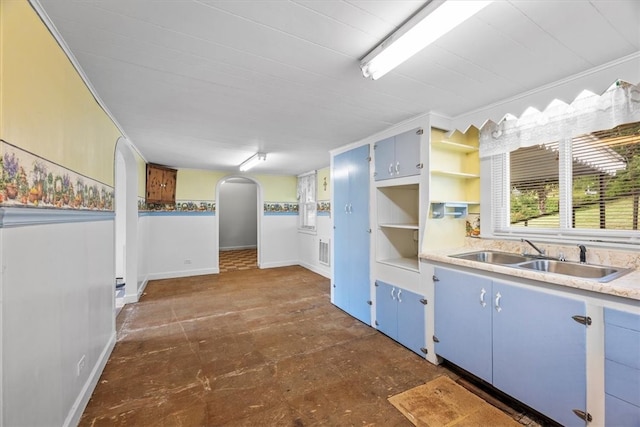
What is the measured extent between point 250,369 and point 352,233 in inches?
74.1

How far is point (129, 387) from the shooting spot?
2010 millimetres

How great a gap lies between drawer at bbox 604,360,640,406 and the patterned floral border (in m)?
2.89

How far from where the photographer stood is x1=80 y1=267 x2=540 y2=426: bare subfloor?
175 centimetres

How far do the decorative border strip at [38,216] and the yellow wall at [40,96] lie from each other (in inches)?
10.7

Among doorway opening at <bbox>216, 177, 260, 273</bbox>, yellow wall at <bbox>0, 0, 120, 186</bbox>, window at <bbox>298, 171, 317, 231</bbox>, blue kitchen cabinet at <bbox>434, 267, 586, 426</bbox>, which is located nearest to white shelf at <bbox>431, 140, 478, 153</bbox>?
blue kitchen cabinet at <bbox>434, 267, 586, 426</bbox>

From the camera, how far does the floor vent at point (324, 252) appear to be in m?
5.41

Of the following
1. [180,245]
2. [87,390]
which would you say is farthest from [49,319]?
[180,245]

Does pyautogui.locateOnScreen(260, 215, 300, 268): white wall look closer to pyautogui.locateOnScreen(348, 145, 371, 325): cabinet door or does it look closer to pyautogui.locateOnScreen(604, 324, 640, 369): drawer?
pyautogui.locateOnScreen(348, 145, 371, 325): cabinet door

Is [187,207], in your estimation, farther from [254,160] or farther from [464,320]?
[464,320]

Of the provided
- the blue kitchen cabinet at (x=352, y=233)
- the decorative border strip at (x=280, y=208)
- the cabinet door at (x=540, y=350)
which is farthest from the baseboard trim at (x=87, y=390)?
the decorative border strip at (x=280, y=208)

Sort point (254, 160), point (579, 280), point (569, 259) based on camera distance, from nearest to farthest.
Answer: point (579, 280) < point (569, 259) < point (254, 160)

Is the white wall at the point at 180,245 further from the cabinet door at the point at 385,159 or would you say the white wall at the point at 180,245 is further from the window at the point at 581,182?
the window at the point at 581,182

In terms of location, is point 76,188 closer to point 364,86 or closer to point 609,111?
point 364,86

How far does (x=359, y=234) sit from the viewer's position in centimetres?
327
